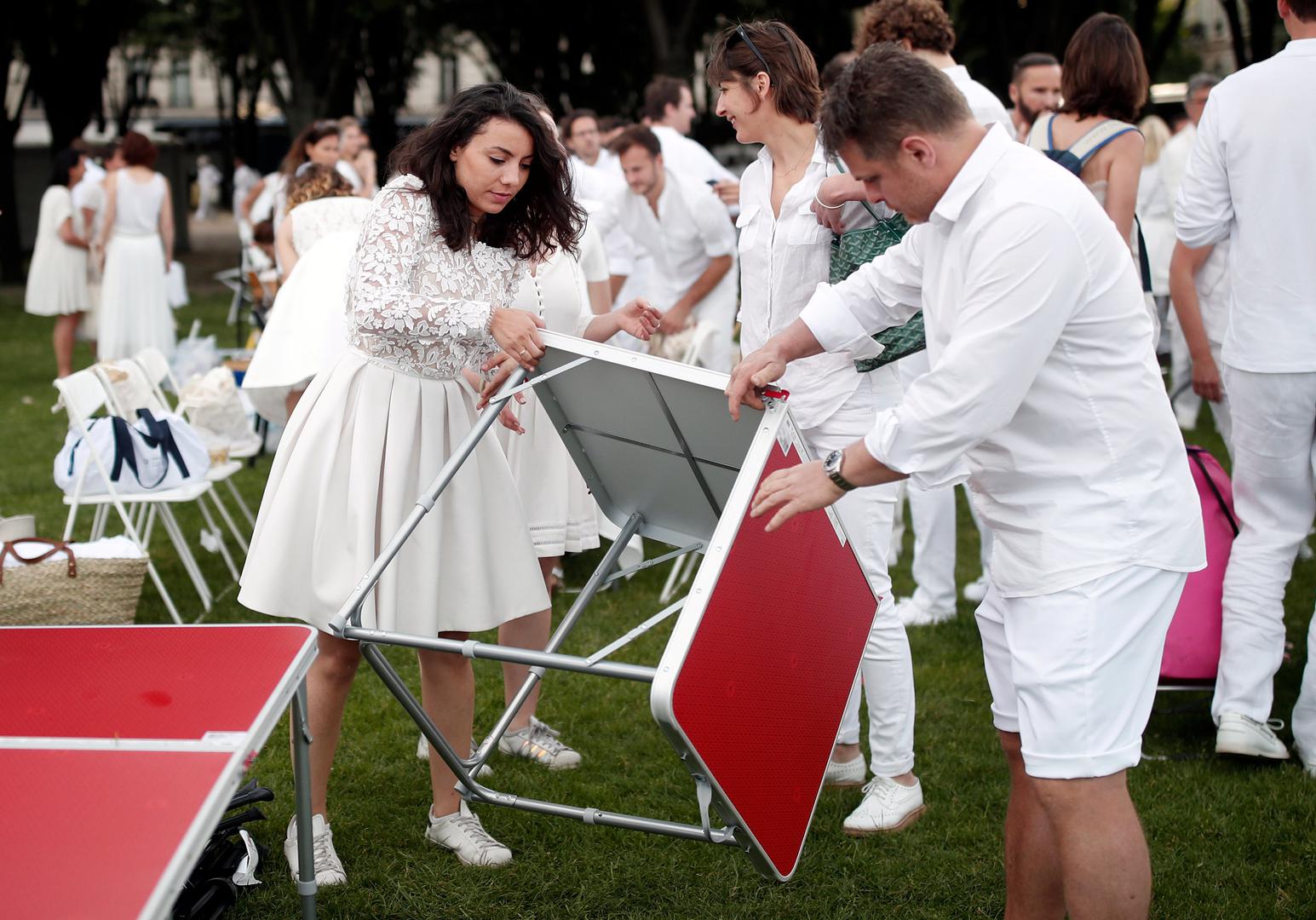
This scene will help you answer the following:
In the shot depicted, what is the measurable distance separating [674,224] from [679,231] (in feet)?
0.13

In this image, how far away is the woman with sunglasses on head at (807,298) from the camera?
3766mm

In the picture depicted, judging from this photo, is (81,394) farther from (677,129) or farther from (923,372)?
(677,129)

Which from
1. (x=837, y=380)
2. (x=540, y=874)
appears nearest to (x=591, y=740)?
(x=540, y=874)

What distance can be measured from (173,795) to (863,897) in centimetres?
210

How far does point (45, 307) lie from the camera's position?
470 inches

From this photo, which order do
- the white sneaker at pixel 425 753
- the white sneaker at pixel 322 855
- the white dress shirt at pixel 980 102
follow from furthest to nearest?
the white dress shirt at pixel 980 102, the white sneaker at pixel 425 753, the white sneaker at pixel 322 855

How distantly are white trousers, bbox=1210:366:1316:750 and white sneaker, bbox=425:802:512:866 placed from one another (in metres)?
2.26

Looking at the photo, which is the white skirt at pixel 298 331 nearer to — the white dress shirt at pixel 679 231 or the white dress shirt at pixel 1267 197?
the white dress shirt at pixel 679 231

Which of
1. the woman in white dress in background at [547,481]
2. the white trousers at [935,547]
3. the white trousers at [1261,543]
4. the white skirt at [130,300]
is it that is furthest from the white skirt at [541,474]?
the white skirt at [130,300]

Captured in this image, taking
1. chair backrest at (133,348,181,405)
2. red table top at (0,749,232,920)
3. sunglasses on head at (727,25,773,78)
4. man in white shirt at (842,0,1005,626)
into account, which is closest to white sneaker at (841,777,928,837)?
man in white shirt at (842,0,1005,626)

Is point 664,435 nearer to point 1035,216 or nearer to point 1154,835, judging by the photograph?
point 1035,216

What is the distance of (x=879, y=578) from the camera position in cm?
Result: 388

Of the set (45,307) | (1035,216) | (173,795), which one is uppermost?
(1035,216)

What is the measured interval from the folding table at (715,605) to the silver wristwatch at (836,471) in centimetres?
18
